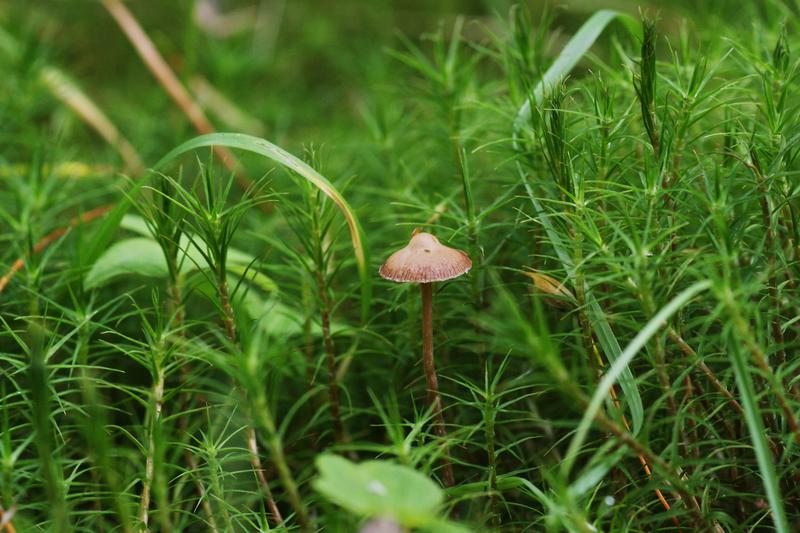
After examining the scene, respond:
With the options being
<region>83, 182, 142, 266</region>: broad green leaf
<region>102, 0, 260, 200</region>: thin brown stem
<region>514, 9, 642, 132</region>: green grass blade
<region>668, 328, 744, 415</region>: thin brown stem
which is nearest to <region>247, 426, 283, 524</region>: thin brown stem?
<region>83, 182, 142, 266</region>: broad green leaf

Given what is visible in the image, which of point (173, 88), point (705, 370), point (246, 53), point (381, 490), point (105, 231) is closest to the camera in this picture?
point (381, 490)

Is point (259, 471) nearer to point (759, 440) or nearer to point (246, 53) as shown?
point (759, 440)

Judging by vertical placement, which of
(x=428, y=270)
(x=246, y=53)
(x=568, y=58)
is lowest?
(x=428, y=270)

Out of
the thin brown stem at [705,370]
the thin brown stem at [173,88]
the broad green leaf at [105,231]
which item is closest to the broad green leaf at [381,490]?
the thin brown stem at [705,370]

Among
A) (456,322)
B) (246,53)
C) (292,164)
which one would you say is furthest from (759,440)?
(246,53)

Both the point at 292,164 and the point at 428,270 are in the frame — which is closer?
the point at 428,270

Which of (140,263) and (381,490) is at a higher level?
(140,263)

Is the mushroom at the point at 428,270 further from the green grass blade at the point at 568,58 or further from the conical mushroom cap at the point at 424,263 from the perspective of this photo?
the green grass blade at the point at 568,58
